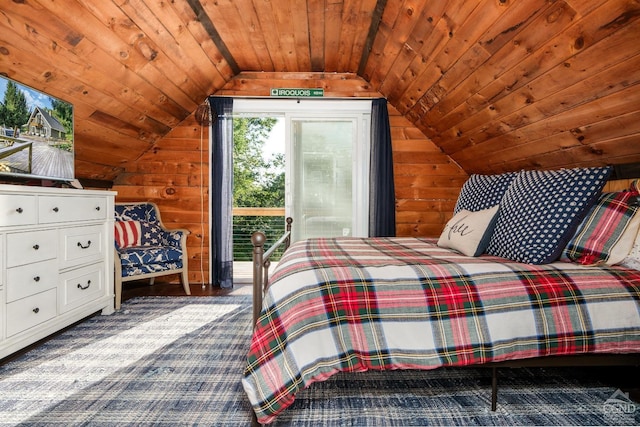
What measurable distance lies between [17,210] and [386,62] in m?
2.82

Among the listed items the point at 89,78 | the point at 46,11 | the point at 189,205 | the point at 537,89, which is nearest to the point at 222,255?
the point at 189,205

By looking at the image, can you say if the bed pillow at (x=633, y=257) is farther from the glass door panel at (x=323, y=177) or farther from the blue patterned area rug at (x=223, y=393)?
the glass door panel at (x=323, y=177)

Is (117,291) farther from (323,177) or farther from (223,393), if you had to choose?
(323,177)

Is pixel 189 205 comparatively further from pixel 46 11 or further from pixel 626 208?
pixel 626 208

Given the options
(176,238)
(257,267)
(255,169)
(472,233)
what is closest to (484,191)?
(472,233)

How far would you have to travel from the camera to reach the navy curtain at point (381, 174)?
3.83 metres

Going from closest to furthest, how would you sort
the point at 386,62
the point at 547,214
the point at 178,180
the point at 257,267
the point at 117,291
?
the point at 257,267
the point at 547,214
the point at 117,291
the point at 386,62
the point at 178,180

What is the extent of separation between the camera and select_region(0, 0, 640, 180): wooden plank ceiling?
5.90 feet

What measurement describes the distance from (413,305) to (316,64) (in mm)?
2917

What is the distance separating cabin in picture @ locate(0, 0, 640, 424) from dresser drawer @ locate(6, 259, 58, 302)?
0.09 metres

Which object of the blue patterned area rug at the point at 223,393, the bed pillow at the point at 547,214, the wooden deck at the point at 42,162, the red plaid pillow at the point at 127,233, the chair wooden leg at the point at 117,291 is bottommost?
the blue patterned area rug at the point at 223,393

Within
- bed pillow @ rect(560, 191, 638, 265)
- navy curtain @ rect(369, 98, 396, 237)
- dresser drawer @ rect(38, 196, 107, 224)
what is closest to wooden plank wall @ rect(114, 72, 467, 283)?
navy curtain @ rect(369, 98, 396, 237)

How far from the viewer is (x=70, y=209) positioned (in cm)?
244

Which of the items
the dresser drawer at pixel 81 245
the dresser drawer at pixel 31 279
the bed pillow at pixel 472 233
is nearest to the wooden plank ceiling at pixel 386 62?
the bed pillow at pixel 472 233
